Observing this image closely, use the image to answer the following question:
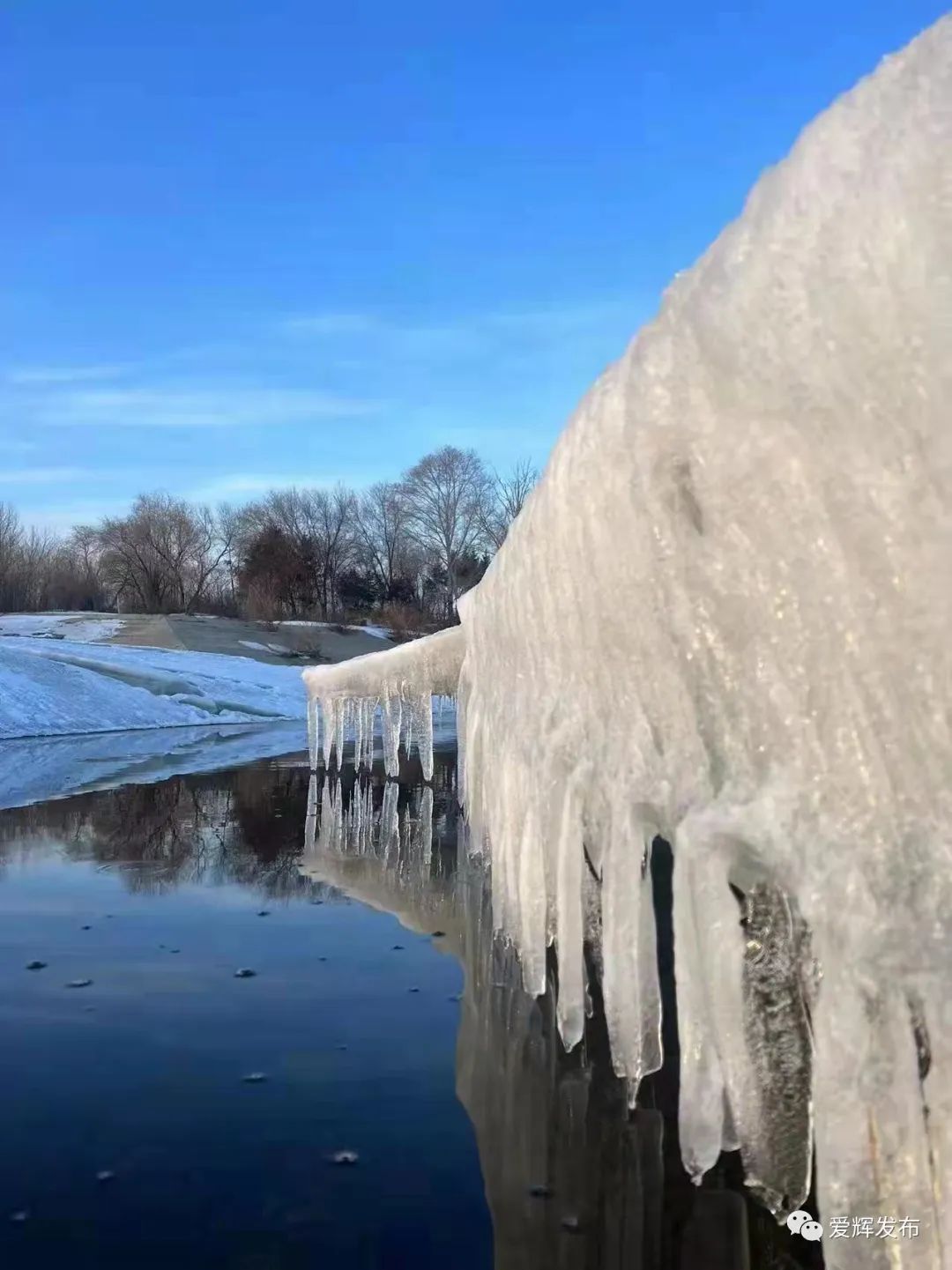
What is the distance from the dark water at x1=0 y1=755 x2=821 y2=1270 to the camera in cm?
218

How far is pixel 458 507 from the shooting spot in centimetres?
5188

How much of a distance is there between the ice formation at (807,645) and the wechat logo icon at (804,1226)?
0.08 metres

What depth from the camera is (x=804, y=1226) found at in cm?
209

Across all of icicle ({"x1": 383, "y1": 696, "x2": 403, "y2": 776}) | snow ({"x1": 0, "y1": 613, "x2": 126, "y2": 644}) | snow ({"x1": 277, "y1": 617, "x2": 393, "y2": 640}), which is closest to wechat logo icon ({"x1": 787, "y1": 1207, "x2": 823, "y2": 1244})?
icicle ({"x1": 383, "y1": 696, "x2": 403, "y2": 776})

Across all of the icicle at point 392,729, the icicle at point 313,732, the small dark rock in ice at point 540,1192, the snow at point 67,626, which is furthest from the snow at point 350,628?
the small dark rock in ice at point 540,1192

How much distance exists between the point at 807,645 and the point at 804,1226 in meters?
1.22

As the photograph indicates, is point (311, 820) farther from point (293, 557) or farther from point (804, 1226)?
point (293, 557)

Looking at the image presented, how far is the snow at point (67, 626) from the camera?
31688 mm

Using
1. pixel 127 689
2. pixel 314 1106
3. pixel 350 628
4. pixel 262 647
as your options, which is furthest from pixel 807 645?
pixel 350 628

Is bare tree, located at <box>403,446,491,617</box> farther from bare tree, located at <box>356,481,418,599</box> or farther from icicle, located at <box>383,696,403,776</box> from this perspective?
icicle, located at <box>383,696,403,776</box>

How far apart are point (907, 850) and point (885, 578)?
369 mm

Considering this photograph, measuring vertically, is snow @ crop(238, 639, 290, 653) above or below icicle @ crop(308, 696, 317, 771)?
above

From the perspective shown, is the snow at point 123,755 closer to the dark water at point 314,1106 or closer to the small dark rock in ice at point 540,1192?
the dark water at point 314,1106

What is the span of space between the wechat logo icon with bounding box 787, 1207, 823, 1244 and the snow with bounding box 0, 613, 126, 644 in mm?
30604
